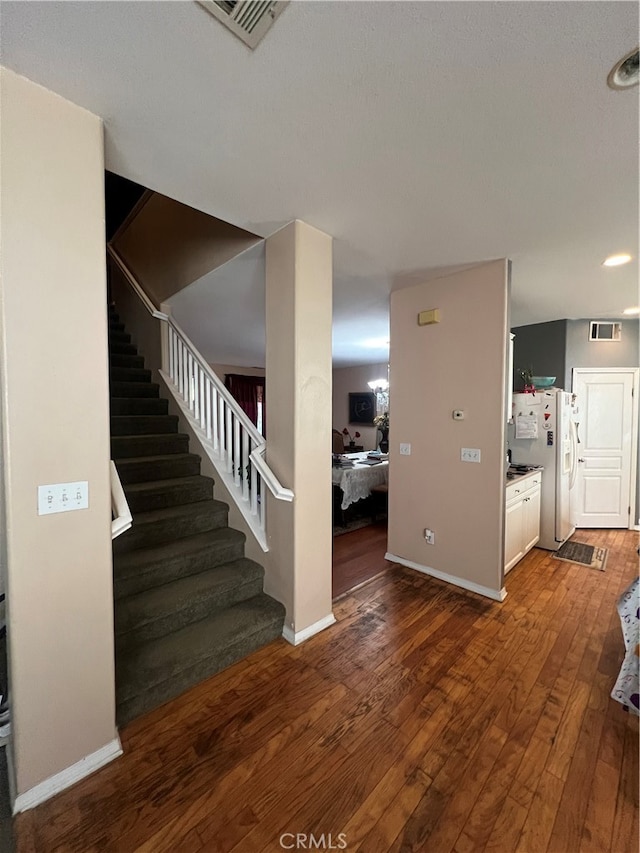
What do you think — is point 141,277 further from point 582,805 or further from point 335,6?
point 582,805

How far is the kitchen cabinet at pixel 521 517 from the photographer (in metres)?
2.95

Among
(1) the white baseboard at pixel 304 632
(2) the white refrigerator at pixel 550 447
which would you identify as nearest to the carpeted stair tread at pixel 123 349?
(1) the white baseboard at pixel 304 632

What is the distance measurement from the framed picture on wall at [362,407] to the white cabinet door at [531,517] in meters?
4.67

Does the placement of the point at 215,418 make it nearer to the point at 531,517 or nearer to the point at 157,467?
the point at 157,467

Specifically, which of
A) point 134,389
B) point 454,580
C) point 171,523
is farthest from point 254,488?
point 134,389

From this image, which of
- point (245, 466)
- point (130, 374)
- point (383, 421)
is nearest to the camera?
point (245, 466)

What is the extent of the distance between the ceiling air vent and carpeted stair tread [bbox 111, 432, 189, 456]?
281cm

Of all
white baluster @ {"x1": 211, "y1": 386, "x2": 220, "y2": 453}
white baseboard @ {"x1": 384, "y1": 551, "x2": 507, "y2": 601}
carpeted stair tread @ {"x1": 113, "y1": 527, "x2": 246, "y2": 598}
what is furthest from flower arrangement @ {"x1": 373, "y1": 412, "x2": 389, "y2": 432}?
carpeted stair tread @ {"x1": 113, "y1": 527, "x2": 246, "y2": 598}

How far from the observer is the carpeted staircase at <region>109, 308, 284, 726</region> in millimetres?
1817

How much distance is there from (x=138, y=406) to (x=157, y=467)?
971mm

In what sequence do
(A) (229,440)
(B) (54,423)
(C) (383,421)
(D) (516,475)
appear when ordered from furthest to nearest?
(C) (383,421)
(D) (516,475)
(A) (229,440)
(B) (54,423)

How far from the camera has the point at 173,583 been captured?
7.38 feet

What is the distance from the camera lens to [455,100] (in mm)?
1277

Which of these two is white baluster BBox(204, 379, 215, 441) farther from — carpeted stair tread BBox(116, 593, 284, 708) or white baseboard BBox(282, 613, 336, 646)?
white baseboard BBox(282, 613, 336, 646)
